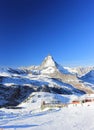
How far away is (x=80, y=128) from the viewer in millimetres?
25016

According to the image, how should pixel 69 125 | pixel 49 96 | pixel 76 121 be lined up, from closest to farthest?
1. pixel 69 125
2. pixel 76 121
3. pixel 49 96

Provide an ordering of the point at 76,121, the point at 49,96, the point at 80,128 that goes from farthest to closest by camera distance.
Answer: the point at 49,96 → the point at 76,121 → the point at 80,128

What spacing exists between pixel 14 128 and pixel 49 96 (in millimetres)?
166697

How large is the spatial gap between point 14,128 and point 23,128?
859 millimetres

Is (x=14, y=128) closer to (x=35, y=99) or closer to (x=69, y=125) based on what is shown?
(x=69, y=125)

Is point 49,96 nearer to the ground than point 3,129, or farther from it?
farther from it

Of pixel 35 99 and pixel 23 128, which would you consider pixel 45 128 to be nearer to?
pixel 23 128

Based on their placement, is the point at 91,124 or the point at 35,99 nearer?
the point at 91,124

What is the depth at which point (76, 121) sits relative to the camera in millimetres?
28875

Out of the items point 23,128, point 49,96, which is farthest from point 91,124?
point 49,96

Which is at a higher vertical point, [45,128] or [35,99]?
[35,99]

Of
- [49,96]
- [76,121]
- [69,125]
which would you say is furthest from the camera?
[49,96]

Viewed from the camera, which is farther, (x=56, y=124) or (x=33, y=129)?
(x=56, y=124)

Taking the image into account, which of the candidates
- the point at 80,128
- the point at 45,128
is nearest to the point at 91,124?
the point at 80,128
